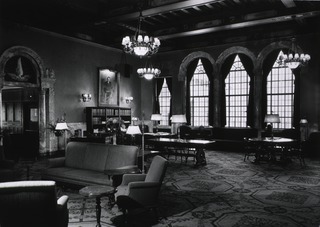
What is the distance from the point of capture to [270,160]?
9.56 meters

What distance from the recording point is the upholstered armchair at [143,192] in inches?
164

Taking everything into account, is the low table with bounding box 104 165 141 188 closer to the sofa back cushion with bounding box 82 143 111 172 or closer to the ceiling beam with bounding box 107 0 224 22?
the sofa back cushion with bounding box 82 143 111 172

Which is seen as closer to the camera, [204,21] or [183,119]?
[183,119]

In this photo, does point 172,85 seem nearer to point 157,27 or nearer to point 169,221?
point 157,27

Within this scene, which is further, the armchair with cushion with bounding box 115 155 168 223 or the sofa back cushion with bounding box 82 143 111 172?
the sofa back cushion with bounding box 82 143 111 172

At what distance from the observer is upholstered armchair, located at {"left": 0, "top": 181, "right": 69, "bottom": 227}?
294 centimetres

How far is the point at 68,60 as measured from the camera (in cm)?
1178

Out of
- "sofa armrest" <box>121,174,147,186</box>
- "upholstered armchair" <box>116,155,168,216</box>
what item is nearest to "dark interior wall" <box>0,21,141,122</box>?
"sofa armrest" <box>121,174,147,186</box>

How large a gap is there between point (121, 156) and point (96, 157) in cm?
62

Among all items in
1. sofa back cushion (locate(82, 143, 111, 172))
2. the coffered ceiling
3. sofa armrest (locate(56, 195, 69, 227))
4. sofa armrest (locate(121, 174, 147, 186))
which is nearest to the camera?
sofa armrest (locate(56, 195, 69, 227))

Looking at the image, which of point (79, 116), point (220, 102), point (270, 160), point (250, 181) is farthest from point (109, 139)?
point (220, 102)

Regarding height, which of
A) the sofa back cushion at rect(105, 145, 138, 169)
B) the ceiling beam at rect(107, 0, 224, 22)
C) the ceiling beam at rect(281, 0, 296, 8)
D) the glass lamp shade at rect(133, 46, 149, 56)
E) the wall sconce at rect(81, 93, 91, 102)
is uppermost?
the ceiling beam at rect(281, 0, 296, 8)

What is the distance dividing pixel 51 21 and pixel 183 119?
19.1ft

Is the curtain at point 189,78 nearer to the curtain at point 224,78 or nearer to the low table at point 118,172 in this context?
the curtain at point 224,78
